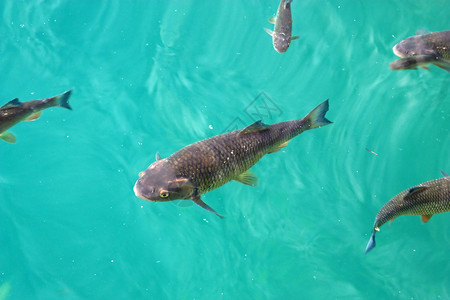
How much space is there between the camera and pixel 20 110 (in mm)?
3143

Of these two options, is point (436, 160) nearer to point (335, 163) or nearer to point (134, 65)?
point (335, 163)

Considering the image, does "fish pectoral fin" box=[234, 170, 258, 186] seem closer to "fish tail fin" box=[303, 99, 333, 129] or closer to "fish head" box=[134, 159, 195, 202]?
"fish head" box=[134, 159, 195, 202]

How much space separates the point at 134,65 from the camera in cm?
543

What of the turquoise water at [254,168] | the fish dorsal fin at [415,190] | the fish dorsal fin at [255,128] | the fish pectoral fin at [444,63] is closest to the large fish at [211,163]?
the fish dorsal fin at [255,128]

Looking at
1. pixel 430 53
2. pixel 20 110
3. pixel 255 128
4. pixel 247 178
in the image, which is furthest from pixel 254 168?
pixel 20 110

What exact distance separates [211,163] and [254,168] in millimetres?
2273

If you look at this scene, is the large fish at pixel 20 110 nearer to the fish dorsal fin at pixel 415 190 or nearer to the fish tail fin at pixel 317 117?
the fish tail fin at pixel 317 117

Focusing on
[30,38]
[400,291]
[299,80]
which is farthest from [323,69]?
[30,38]

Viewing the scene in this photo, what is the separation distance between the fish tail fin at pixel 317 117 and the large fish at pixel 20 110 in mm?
1996

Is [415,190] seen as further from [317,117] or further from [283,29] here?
[283,29]

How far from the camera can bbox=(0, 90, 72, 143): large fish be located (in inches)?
121

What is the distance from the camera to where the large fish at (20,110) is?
10.1 feet

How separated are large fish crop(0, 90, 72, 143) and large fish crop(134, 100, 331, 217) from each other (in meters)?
1.13

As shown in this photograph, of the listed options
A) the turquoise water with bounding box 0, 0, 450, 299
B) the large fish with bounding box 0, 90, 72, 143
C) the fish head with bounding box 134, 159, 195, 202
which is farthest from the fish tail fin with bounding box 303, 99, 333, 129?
the large fish with bounding box 0, 90, 72, 143
